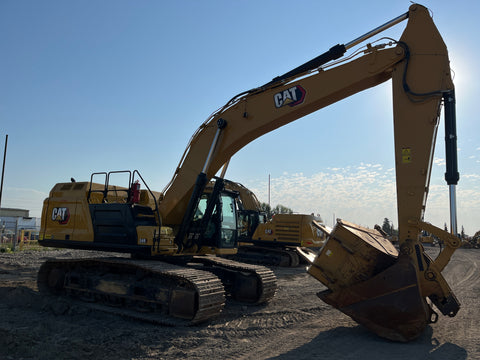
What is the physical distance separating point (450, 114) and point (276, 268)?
38.3ft

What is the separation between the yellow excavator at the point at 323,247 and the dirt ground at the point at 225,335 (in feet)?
1.21

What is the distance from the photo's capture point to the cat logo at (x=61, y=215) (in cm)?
853

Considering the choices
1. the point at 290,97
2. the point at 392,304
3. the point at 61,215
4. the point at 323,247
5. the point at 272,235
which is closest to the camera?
the point at 392,304

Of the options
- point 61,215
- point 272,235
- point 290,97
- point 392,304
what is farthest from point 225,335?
point 272,235

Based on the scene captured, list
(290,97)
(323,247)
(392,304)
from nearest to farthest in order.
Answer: (392,304) → (323,247) → (290,97)

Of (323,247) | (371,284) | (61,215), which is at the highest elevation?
(61,215)

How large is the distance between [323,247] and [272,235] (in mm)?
11723

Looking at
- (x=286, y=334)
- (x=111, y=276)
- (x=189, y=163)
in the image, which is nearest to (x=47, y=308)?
(x=111, y=276)

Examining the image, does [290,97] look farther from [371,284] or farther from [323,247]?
[371,284]

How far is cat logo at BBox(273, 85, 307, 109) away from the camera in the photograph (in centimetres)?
716

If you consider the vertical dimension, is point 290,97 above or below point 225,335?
above

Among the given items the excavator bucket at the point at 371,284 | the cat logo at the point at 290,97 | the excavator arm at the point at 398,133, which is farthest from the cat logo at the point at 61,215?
the excavator bucket at the point at 371,284

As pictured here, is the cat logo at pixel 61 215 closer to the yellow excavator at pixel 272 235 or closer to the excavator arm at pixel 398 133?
the excavator arm at pixel 398 133

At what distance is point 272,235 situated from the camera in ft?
57.2
